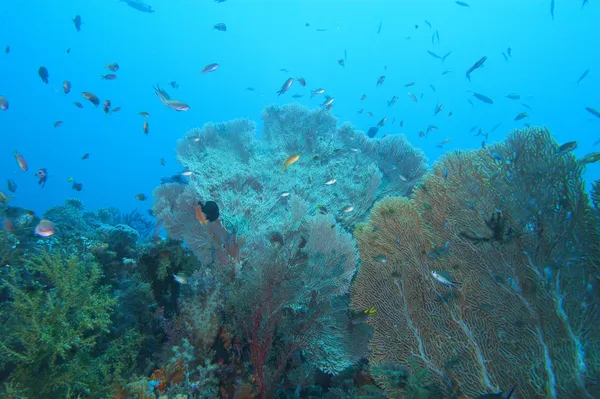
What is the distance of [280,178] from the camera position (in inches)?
265

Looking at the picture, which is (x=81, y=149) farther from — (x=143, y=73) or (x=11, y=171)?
(x=143, y=73)

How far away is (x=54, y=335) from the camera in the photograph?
279 cm

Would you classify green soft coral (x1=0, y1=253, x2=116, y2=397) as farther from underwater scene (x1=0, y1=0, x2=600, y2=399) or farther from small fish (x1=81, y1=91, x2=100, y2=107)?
small fish (x1=81, y1=91, x2=100, y2=107)

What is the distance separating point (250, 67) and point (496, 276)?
126 m

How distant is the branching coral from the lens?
112 inches

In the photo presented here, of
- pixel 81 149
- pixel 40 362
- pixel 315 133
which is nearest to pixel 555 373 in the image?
pixel 40 362

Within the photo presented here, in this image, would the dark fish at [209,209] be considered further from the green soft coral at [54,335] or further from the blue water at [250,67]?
the blue water at [250,67]

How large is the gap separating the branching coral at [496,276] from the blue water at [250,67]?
76696 millimetres

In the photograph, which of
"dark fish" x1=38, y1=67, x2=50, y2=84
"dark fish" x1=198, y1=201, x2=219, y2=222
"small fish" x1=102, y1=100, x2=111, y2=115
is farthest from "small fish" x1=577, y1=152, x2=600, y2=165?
"dark fish" x1=38, y1=67, x2=50, y2=84

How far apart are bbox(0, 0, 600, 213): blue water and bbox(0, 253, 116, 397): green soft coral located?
7850cm

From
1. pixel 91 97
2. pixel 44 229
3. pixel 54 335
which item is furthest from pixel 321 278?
pixel 91 97

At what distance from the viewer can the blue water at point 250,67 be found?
84.0m

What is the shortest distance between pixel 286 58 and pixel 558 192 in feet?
399

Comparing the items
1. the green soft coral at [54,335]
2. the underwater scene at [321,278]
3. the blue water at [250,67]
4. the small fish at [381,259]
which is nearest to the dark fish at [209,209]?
the underwater scene at [321,278]
